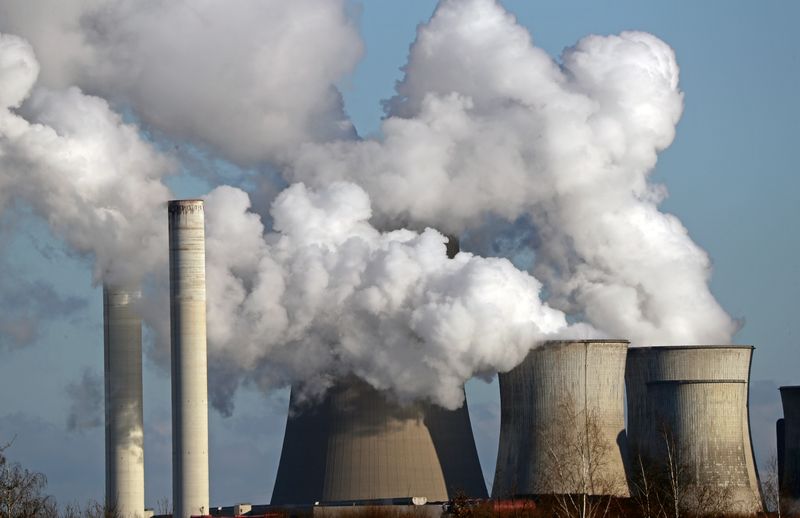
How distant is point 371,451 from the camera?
5469cm

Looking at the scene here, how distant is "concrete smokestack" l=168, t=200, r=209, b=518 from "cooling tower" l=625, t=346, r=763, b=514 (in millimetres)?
10961

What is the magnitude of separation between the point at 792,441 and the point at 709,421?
12.8 feet

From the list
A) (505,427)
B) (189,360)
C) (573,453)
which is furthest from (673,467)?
(189,360)

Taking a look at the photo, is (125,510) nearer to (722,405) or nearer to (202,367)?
(202,367)

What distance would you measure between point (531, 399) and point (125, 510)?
1070 cm

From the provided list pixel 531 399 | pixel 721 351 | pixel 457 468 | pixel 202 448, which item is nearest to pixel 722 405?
pixel 721 351

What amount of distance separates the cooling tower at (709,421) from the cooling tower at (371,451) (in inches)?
230

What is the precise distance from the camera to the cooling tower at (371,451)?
5453 cm

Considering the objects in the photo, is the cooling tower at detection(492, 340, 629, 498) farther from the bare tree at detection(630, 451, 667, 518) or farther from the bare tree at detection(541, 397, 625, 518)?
the bare tree at detection(630, 451, 667, 518)

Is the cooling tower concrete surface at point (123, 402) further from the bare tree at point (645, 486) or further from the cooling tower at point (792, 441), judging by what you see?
the cooling tower at point (792, 441)

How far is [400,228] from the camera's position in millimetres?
56719

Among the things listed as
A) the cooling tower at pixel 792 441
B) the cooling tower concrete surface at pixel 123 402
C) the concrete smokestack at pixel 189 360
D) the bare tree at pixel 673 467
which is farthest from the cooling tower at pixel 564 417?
the cooling tower concrete surface at pixel 123 402

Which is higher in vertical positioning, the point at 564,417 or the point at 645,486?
the point at 564,417

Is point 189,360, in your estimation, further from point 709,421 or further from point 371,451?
point 709,421
